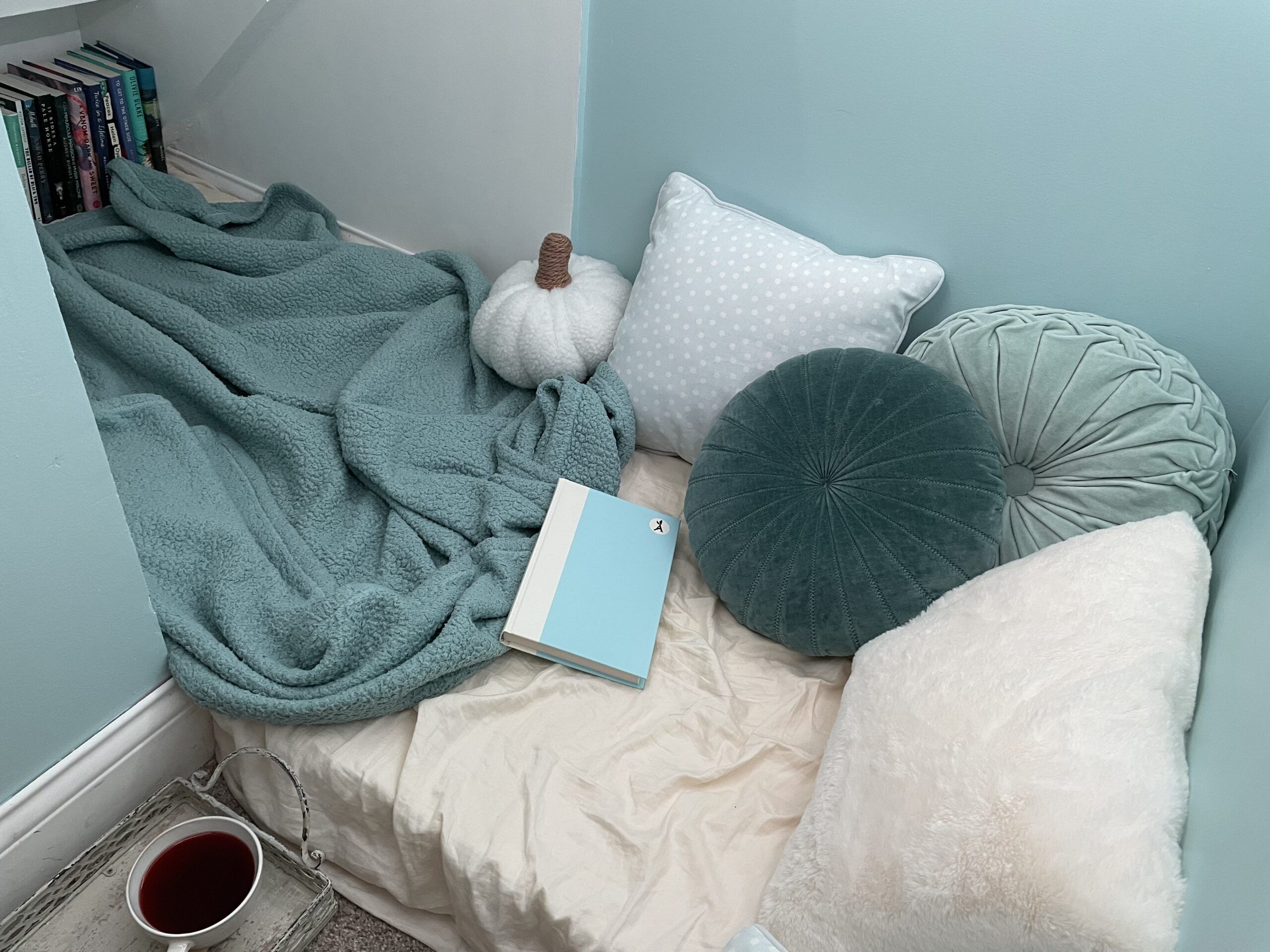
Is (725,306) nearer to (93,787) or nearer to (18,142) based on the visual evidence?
(93,787)

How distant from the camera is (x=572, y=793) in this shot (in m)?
1.01

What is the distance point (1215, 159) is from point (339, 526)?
1138 millimetres

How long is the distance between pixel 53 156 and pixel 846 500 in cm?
161

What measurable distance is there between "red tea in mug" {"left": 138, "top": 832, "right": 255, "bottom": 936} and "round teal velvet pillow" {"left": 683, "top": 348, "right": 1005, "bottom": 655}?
61cm

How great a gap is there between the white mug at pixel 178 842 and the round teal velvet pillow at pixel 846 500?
588mm

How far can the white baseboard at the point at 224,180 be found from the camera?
1.87 metres

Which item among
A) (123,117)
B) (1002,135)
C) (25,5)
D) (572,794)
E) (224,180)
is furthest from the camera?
(224,180)

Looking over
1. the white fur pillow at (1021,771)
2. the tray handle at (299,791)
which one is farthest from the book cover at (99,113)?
the white fur pillow at (1021,771)

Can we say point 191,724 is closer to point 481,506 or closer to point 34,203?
point 481,506

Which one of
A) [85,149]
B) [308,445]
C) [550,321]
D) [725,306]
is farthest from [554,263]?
[85,149]

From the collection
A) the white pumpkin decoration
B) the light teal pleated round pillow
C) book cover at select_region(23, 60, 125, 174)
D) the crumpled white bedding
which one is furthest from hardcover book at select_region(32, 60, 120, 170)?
the light teal pleated round pillow

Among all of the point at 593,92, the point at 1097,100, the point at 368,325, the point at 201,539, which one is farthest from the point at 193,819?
the point at 1097,100

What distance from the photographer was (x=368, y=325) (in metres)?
1.53

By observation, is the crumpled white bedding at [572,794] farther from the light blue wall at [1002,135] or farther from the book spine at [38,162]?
the book spine at [38,162]
